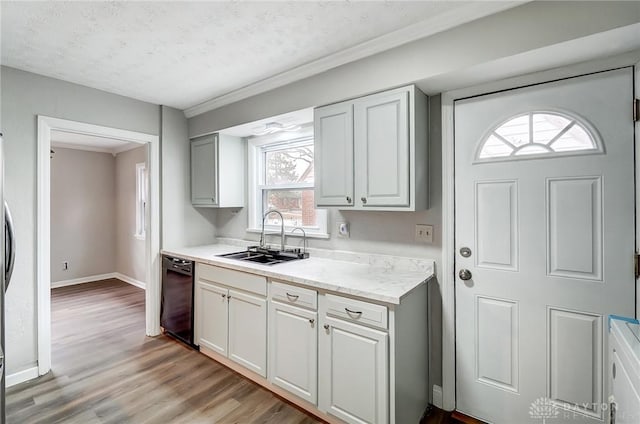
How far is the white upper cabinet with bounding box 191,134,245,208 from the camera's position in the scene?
3229 millimetres

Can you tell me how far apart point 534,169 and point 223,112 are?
266 centimetres

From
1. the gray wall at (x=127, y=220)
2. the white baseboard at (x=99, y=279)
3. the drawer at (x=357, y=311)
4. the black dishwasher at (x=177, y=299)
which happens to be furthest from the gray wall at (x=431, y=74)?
the white baseboard at (x=99, y=279)

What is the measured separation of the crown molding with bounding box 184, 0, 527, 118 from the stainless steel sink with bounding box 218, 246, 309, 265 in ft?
4.69

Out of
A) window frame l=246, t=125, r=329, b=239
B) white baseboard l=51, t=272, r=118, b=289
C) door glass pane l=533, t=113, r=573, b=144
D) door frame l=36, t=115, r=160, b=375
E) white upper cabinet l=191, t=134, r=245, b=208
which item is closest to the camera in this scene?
door glass pane l=533, t=113, r=573, b=144

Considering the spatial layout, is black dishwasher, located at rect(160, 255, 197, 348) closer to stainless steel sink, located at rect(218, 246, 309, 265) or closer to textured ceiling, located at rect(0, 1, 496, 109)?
stainless steel sink, located at rect(218, 246, 309, 265)

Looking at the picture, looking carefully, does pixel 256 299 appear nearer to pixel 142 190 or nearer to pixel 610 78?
pixel 610 78

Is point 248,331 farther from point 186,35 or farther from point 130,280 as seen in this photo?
point 130,280

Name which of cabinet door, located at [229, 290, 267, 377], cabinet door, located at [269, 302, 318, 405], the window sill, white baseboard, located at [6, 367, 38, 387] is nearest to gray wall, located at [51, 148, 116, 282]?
white baseboard, located at [6, 367, 38, 387]

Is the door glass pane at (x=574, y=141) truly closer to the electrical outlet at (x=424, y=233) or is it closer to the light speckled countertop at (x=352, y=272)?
the electrical outlet at (x=424, y=233)

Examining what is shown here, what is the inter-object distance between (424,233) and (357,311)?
770mm

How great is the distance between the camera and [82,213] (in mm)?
5340

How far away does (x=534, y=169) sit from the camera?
1772 mm

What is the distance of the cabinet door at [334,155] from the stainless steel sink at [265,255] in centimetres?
63

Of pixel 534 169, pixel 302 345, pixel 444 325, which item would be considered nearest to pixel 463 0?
pixel 534 169
